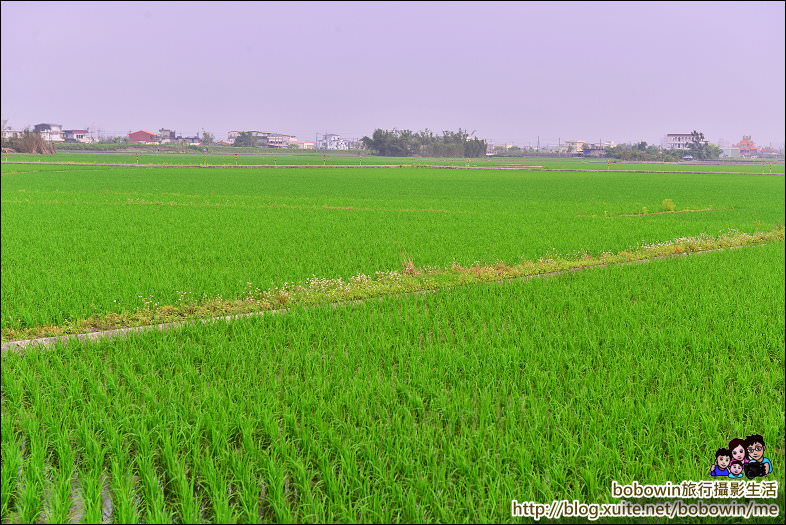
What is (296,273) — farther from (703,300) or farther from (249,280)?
(703,300)

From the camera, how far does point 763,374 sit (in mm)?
4500

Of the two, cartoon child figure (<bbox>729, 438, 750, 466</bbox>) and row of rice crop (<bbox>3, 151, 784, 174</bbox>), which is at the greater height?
row of rice crop (<bbox>3, 151, 784, 174</bbox>)

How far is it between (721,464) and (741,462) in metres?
0.13

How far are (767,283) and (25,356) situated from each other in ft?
30.4

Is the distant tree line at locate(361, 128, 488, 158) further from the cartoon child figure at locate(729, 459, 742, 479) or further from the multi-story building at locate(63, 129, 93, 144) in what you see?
the cartoon child figure at locate(729, 459, 742, 479)

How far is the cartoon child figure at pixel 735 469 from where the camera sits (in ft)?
9.94

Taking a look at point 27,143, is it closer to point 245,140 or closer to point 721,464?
point 245,140

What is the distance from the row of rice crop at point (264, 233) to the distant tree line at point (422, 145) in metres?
74.9

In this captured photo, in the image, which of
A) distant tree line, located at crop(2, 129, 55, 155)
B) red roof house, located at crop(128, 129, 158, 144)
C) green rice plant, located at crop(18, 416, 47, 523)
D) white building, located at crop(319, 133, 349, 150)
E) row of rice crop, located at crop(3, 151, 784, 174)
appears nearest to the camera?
green rice plant, located at crop(18, 416, 47, 523)

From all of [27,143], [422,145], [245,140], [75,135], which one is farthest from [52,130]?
[422,145]

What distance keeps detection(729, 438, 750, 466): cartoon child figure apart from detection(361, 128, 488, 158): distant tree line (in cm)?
9732

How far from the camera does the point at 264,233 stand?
12789 mm

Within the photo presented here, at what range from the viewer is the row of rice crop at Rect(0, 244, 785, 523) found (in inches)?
118

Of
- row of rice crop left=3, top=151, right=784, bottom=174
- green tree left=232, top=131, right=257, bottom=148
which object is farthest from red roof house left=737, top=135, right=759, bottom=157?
green tree left=232, top=131, right=257, bottom=148
